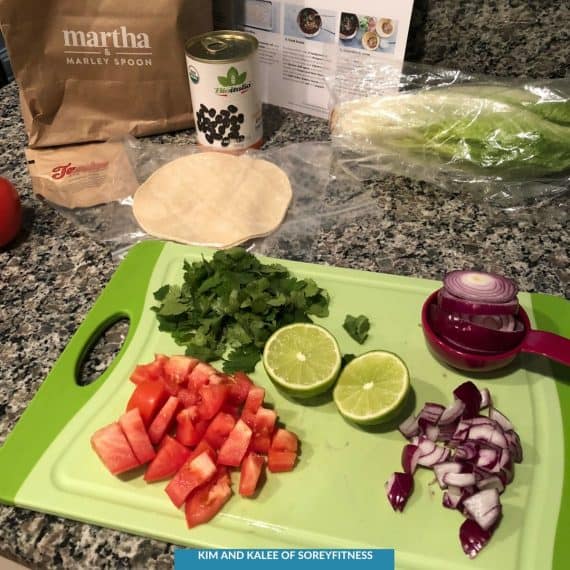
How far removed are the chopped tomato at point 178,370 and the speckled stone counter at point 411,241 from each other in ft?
0.58

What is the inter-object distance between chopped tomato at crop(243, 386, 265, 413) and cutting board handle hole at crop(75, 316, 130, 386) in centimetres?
31

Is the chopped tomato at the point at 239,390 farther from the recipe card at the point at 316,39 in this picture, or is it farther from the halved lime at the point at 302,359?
the recipe card at the point at 316,39

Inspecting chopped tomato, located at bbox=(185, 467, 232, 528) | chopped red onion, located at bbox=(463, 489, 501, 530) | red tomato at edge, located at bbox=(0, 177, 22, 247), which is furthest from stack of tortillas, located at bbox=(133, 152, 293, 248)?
chopped red onion, located at bbox=(463, 489, 501, 530)

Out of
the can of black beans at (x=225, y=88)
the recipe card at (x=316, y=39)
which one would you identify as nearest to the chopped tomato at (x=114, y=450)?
the can of black beans at (x=225, y=88)

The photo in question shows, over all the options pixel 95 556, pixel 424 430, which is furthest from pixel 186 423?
pixel 424 430

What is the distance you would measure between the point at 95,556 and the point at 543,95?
1.40m

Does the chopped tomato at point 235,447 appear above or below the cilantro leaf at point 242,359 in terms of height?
above

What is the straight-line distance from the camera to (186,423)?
3.09 feet

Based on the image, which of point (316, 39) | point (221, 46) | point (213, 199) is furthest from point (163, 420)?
point (316, 39)

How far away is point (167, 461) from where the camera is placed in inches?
35.9

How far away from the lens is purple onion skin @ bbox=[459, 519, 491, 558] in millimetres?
824

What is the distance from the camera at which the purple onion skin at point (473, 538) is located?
0.82 metres

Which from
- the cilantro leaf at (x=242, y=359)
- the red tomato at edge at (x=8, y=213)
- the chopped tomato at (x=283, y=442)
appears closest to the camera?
the chopped tomato at (x=283, y=442)

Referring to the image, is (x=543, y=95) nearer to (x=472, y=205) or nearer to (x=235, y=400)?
(x=472, y=205)
